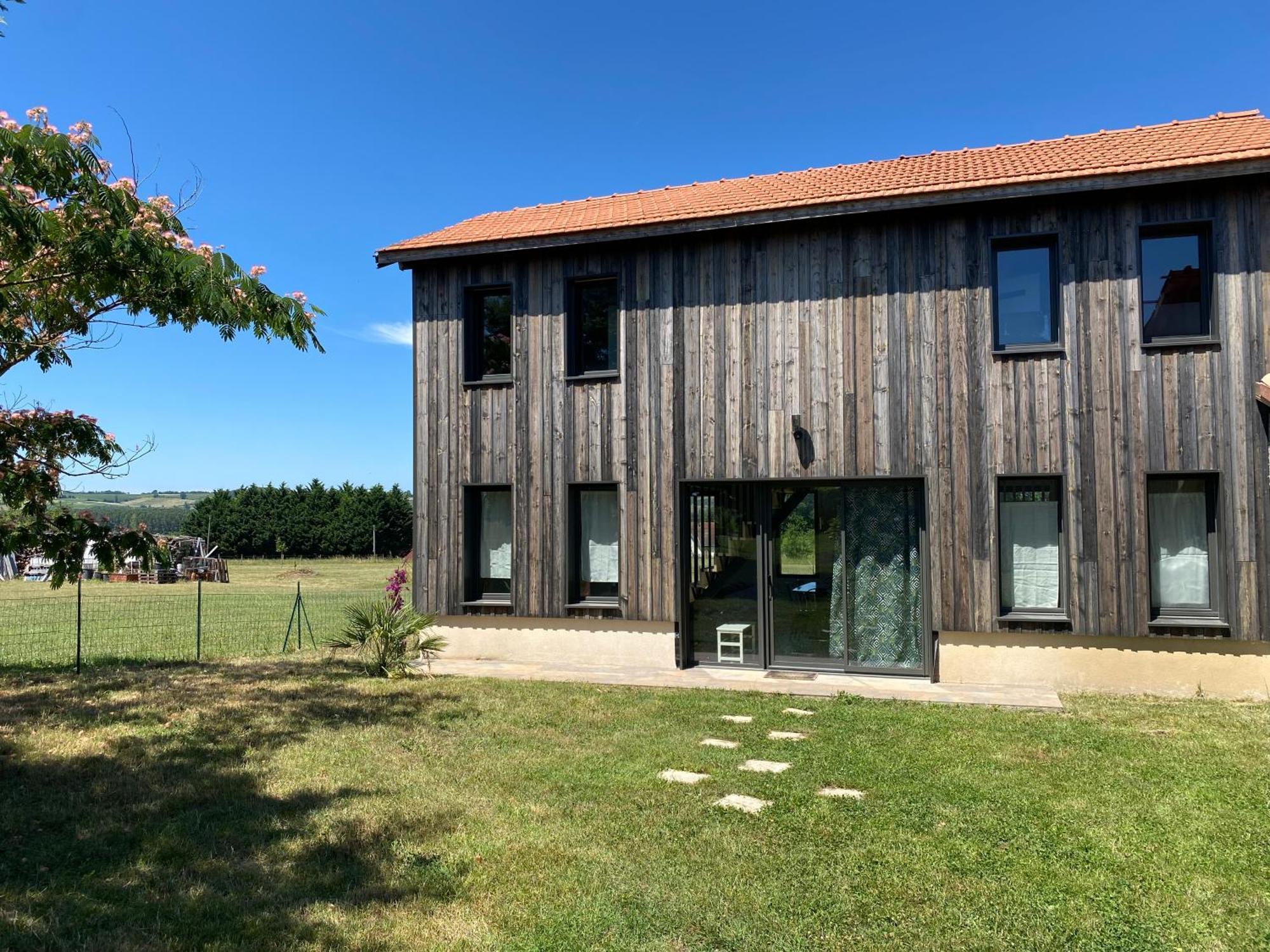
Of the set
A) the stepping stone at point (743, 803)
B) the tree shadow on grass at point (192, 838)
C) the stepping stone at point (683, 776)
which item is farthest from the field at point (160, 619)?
the stepping stone at point (743, 803)

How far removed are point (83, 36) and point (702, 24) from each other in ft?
28.0

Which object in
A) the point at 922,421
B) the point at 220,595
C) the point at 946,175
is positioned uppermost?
the point at 946,175

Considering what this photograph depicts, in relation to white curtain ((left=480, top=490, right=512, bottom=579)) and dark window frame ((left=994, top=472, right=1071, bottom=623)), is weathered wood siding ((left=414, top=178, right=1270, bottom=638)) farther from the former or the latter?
white curtain ((left=480, top=490, right=512, bottom=579))

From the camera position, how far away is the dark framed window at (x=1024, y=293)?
30.5 ft

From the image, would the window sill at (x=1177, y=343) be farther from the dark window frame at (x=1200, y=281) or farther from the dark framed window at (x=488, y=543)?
the dark framed window at (x=488, y=543)

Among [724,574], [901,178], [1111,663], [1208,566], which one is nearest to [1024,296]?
[901,178]

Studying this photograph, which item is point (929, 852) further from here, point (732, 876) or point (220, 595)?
point (220, 595)

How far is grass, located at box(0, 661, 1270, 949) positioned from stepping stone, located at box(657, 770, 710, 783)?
0.11 meters

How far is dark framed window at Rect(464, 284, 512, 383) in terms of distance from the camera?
37.1 ft

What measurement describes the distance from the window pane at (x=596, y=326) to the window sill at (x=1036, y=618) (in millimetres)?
5730

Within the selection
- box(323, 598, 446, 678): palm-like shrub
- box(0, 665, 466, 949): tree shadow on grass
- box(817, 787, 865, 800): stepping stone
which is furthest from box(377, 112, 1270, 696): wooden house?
box(817, 787, 865, 800): stepping stone

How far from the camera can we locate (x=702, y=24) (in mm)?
12914

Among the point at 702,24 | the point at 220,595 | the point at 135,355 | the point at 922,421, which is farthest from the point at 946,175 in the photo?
the point at 220,595

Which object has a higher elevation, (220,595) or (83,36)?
(83,36)
